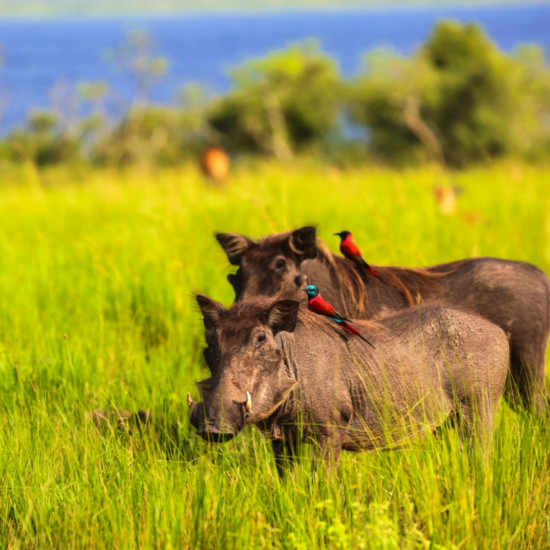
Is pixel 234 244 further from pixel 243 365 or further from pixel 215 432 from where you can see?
pixel 215 432

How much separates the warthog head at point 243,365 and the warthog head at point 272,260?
78 cm

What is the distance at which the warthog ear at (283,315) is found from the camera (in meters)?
2.34

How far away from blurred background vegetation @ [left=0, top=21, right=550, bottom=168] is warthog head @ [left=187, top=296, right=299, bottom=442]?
16145 mm

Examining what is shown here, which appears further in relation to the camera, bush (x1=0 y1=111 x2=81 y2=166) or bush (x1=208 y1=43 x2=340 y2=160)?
bush (x1=0 y1=111 x2=81 y2=166)

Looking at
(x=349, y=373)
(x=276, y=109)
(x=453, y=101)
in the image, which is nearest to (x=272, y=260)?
(x=349, y=373)

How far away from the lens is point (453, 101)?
801 inches

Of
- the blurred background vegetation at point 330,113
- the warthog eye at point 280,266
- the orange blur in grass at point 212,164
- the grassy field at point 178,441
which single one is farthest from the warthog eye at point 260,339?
the blurred background vegetation at point 330,113

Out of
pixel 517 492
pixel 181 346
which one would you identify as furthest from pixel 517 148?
pixel 517 492

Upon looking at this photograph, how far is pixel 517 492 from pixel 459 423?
1.08 feet

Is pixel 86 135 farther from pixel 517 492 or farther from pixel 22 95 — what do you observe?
pixel 22 95

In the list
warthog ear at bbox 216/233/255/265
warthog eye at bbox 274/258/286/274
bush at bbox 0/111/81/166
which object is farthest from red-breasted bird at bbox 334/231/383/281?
bush at bbox 0/111/81/166

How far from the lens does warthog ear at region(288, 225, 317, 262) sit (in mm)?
3254

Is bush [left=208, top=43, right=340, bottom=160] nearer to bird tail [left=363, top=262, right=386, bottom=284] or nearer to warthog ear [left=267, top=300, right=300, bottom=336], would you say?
bird tail [left=363, top=262, right=386, bottom=284]

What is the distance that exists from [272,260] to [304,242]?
0.17 metres
